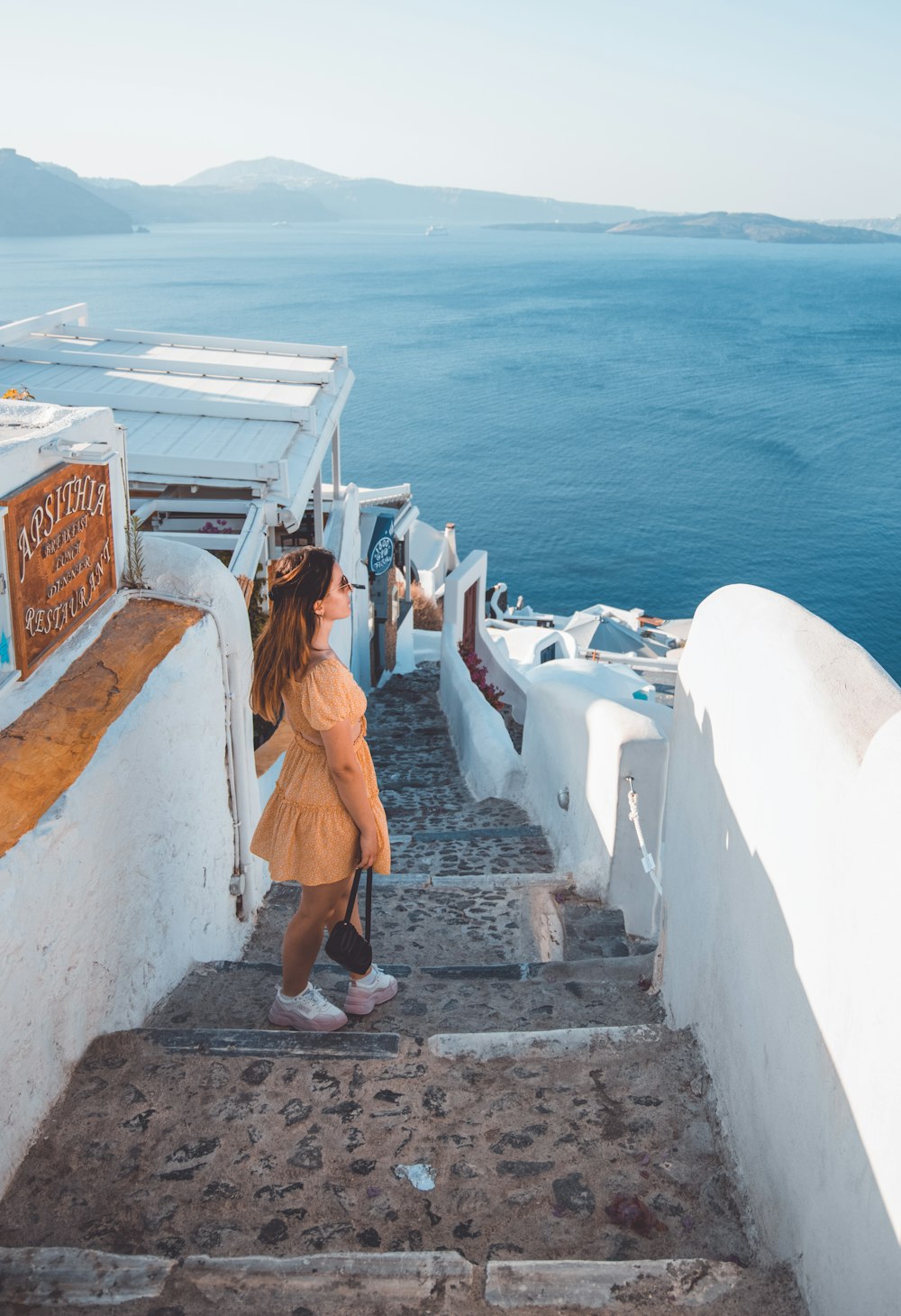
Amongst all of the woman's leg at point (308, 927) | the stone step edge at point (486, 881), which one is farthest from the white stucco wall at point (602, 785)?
the woman's leg at point (308, 927)

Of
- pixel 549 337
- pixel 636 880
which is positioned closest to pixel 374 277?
pixel 549 337

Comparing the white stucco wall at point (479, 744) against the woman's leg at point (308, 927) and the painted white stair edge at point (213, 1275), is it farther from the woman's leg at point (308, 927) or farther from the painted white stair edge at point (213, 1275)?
the painted white stair edge at point (213, 1275)

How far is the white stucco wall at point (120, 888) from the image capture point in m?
3.12

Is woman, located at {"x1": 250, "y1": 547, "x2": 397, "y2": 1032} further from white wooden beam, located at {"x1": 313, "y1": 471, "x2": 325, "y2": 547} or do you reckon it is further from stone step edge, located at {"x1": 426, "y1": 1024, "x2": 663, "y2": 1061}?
white wooden beam, located at {"x1": 313, "y1": 471, "x2": 325, "y2": 547}

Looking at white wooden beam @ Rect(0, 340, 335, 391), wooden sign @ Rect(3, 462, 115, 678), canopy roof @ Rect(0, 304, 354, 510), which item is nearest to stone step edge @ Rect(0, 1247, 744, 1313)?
wooden sign @ Rect(3, 462, 115, 678)

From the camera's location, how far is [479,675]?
15711mm

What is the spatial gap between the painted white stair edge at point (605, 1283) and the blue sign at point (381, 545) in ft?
53.5

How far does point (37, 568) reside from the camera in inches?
153

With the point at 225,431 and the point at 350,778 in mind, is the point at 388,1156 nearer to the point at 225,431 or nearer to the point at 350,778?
the point at 350,778

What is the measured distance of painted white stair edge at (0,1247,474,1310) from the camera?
2631mm

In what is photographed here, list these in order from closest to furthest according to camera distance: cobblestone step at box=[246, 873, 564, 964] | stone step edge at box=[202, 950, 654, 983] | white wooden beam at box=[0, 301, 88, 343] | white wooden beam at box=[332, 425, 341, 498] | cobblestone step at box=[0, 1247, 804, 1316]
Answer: cobblestone step at box=[0, 1247, 804, 1316] → stone step edge at box=[202, 950, 654, 983] → cobblestone step at box=[246, 873, 564, 964] → white wooden beam at box=[0, 301, 88, 343] → white wooden beam at box=[332, 425, 341, 498]

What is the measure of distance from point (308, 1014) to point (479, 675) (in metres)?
11.6

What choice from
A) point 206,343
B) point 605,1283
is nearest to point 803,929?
point 605,1283

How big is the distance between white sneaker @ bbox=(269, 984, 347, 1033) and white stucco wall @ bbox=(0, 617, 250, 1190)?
474mm
